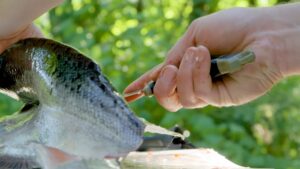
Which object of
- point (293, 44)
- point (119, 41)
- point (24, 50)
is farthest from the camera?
point (119, 41)

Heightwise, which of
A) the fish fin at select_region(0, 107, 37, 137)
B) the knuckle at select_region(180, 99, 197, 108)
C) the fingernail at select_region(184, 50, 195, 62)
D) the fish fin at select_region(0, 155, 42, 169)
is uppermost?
the fingernail at select_region(184, 50, 195, 62)

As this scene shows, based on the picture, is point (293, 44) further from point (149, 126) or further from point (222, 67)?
point (149, 126)

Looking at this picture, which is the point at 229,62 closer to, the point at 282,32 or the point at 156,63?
the point at 282,32

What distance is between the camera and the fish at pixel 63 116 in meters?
0.97

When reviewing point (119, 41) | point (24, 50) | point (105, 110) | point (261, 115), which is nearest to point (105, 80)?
point (105, 110)

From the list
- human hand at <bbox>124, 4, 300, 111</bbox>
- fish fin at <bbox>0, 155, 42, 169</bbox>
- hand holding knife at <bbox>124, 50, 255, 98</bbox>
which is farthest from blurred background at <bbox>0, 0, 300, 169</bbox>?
fish fin at <bbox>0, 155, 42, 169</bbox>

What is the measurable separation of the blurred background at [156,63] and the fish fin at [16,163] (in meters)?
1.74

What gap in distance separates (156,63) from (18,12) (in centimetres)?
187

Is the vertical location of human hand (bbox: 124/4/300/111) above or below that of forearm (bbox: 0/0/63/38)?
below

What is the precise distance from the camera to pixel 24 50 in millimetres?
1193

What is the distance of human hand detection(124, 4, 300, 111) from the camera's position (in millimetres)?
1382

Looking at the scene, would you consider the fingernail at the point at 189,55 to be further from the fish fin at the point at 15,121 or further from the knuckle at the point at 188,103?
the fish fin at the point at 15,121

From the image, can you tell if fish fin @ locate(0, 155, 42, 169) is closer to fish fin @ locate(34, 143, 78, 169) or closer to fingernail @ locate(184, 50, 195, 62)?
fish fin @ locate(34, 143, 78, 169)

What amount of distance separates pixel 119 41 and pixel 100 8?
45cm
